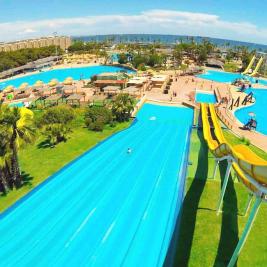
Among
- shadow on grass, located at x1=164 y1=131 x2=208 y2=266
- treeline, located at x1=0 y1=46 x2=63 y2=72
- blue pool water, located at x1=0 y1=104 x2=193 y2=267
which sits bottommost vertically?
blue pool water, located at x1=0 y1=104 x2=193 y2=267

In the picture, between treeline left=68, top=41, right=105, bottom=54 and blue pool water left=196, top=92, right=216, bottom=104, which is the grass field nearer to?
blue pool water left=196, top=92, right=216, bottom=104

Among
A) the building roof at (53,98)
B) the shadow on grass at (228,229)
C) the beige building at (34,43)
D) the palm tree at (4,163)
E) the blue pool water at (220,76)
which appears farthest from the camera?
the beige building at (34,43)

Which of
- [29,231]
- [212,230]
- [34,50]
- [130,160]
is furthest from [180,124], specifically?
[34,50]

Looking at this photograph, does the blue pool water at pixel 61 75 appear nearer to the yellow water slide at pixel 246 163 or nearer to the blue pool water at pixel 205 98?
the blue pool water at pixel 205 98

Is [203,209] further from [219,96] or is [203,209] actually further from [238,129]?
[219,96]

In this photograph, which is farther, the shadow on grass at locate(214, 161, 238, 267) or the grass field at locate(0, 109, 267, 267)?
the grass field at locate(0, 109, 267, 267)

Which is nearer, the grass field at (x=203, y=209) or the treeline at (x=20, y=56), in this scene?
the grass field at (x=203, y=209)

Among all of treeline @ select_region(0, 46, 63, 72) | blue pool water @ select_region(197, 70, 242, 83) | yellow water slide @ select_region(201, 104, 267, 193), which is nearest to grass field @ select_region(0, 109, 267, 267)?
yellow water slide @ select_region(201, 104, 267, 193)

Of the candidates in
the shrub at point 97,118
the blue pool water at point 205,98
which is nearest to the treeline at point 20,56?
the shrub at point 97,118
